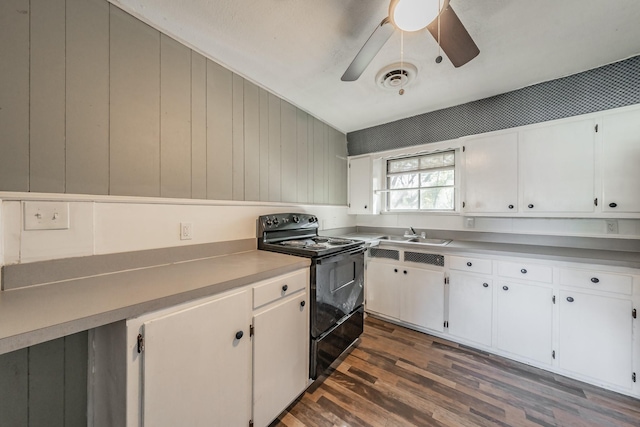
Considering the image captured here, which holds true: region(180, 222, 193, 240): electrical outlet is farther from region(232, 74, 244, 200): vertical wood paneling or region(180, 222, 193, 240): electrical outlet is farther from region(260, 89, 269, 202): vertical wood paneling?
region(260, 89, 269, 202): vertical wood paneling

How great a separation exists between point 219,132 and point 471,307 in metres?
2.61

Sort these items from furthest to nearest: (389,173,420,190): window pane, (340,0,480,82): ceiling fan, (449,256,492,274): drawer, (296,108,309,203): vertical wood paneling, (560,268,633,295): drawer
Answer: (389,173,420,190): window pane → (296,108,309,203): vertical wood paneling → (449,256,492,274): drawer → (560,268,633,295): drawer → (340,0,480,82): ceiling fan

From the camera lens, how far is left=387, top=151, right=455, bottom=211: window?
2689 mm

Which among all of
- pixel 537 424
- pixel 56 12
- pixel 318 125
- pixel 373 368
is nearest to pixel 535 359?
pixel 537 424

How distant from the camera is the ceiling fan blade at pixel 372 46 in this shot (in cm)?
113

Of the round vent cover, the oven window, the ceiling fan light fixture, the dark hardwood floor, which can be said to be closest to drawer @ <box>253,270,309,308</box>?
the oven window

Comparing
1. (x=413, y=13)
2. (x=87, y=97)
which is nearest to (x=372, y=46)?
(x=413, y=13)

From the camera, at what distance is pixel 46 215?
101 cm

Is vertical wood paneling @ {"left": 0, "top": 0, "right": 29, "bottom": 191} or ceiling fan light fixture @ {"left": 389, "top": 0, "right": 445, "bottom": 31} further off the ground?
ceiling fan light fixture @ {"left": 389, "top": 0, "right": 445, "bottom": 31}

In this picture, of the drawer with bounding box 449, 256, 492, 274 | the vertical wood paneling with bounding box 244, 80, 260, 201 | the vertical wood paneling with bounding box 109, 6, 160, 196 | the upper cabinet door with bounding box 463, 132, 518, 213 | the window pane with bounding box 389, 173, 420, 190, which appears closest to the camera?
the vertical wood paneling with bounding box 109, 6, 160, 196

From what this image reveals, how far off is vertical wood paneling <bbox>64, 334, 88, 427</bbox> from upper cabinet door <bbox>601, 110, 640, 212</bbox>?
3.46 metres

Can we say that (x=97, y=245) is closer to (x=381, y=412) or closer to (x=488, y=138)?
(x=381, y=412)

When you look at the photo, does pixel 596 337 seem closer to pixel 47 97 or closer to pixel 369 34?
pixel 369 34

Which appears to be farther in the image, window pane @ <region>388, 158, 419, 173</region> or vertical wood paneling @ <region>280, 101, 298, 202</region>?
window pane @ <region>388, 158, 419, 173</region>
